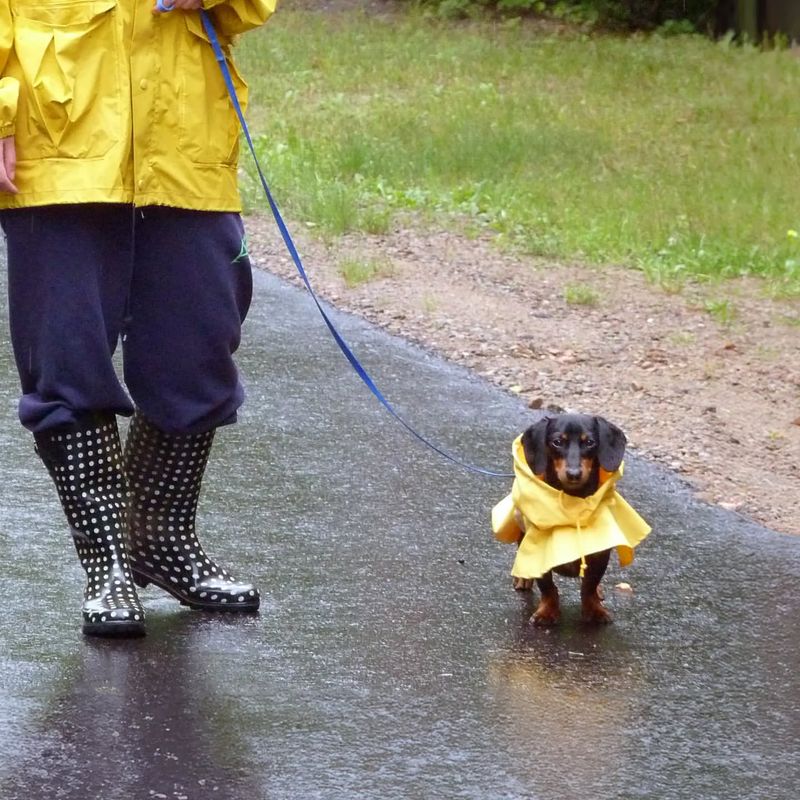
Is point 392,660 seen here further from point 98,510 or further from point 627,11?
point 627,11

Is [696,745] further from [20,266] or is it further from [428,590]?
[20,266]

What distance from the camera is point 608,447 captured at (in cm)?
430

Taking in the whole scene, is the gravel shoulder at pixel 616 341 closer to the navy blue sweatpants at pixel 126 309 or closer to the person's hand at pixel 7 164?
the navy blue sweatpants at pixel 126 309

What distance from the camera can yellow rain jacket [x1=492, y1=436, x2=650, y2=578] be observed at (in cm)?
423

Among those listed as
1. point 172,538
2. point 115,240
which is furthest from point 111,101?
point 172,538

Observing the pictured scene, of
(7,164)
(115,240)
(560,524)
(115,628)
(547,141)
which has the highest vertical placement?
(7,164)

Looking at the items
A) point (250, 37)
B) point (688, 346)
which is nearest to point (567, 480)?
point (688, 346)

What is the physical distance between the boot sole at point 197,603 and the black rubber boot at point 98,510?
0.19 m

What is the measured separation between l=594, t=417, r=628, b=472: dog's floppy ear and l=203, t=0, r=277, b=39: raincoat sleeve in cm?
131

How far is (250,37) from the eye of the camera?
2053 centimetres

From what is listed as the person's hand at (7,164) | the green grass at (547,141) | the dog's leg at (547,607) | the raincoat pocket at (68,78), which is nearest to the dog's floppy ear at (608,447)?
the dog's leg at (547,607)

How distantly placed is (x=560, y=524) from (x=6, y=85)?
1.71 m

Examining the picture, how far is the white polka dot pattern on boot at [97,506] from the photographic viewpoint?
4059 millimetres

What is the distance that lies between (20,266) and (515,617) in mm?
1538
